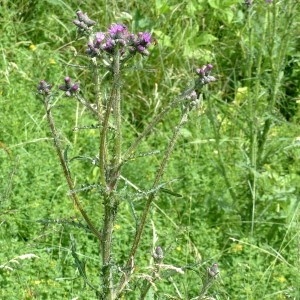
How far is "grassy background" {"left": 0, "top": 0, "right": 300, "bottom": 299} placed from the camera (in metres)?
2.80

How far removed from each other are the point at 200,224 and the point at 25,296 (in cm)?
95

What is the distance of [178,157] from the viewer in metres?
3.62

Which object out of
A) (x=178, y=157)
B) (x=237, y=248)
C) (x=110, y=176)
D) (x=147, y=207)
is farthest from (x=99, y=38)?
(x=178, y=157)

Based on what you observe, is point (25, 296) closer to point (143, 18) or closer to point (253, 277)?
point (253, 277)

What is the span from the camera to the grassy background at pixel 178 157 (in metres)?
2.80

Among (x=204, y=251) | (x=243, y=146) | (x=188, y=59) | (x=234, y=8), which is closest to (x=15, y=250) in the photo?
(x=204, y=251)

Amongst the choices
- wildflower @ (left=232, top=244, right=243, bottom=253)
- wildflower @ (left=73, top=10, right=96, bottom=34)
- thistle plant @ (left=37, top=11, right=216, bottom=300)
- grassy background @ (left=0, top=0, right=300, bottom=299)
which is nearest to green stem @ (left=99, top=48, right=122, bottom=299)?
thistle plant @ (left=37, top=11, right=216, bottom=300)

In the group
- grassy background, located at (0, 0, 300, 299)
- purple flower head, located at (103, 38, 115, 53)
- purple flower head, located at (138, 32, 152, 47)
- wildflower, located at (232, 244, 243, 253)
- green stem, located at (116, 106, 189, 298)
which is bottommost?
wildflower, located at (232, 244, 243, 253)

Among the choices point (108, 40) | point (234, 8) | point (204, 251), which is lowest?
point (204, 251)

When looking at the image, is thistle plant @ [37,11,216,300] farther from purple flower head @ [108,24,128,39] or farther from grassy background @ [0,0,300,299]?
grassy background @ [0,0,300,299]

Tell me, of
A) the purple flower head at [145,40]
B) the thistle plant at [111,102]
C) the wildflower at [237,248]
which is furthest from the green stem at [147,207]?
the wildflower at [237,248]

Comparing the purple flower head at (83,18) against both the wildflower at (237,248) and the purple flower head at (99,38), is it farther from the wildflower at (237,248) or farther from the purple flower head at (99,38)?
the wildflower at (237,248)

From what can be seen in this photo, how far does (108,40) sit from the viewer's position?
1.43 metres

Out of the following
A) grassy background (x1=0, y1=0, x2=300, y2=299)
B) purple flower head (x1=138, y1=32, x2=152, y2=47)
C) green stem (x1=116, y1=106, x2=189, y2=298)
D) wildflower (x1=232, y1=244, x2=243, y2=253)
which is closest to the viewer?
purple flower head (x1=138, y1=32, x2=152, y2=47)
